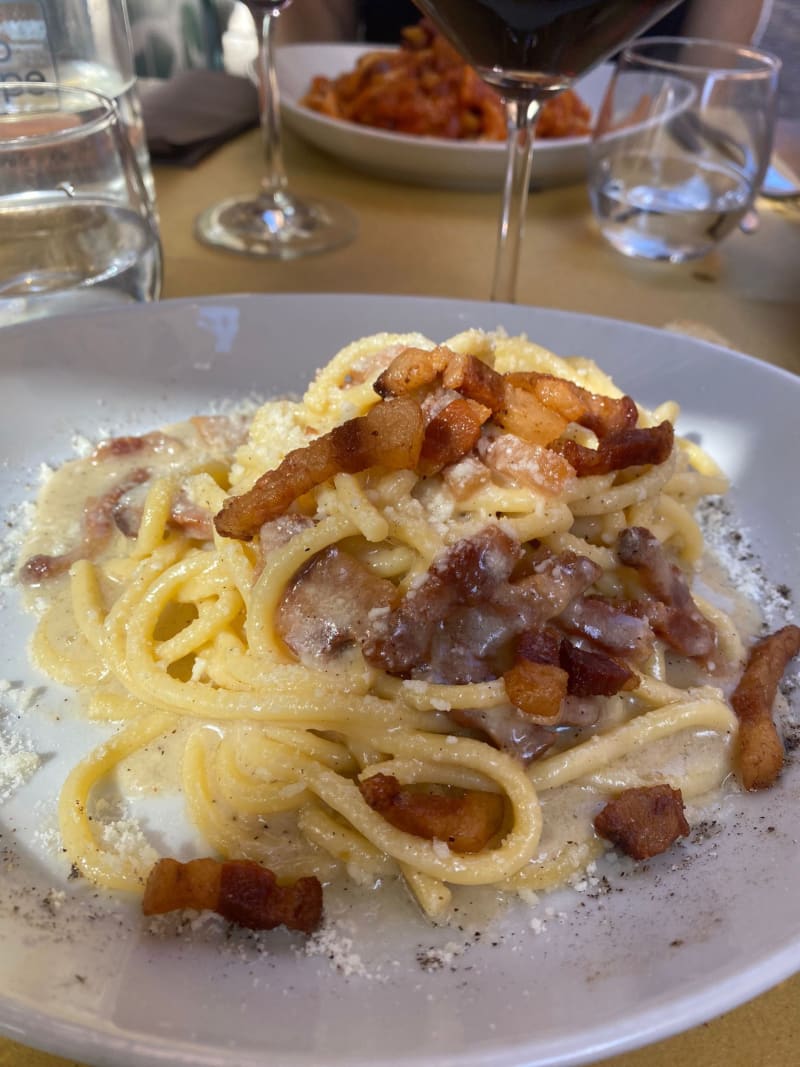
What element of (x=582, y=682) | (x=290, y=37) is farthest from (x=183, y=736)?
(x=290, y=37)

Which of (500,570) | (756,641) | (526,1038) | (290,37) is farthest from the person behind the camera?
(290,37)

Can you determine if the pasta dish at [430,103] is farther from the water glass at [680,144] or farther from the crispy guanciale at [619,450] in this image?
the crispy guanciale at [619,450]

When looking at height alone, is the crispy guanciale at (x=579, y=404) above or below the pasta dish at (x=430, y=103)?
above

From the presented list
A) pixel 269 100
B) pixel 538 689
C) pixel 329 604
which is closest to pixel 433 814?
pixel 538 689

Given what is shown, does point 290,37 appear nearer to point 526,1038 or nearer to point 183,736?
point 183,736

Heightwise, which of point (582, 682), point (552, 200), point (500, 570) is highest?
point (500, 570)

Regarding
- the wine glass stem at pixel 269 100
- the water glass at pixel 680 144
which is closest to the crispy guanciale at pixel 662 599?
the water glass at pixel 680 144

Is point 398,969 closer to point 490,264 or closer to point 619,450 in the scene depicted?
point 619,450
